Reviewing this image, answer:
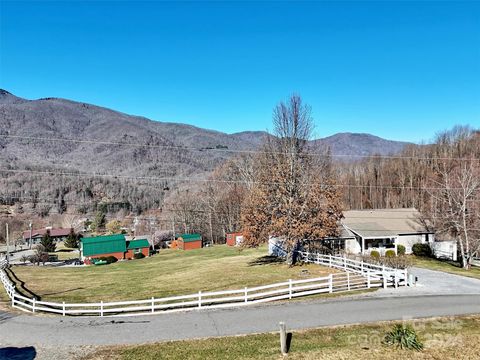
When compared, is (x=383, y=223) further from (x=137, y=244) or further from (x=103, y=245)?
(x=103, y=245)

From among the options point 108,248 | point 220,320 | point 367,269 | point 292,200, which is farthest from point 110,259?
point 220,320

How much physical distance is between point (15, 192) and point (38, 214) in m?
30.4

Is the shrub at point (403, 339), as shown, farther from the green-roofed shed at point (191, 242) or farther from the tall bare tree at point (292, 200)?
the green-roofed shed at point (191, 242)

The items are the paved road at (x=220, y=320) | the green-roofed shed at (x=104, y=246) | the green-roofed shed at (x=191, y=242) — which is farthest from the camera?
the green-roofed shed at (x=191, y=242)

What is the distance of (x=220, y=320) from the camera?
17.4 meters

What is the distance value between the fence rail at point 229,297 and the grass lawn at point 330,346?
186 inches

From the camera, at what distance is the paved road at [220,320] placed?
15.8 meters

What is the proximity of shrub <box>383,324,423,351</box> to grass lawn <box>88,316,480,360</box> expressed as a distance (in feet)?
0.83

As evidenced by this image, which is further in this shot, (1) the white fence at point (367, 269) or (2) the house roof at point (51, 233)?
(2) the house roof at point (51, 233)

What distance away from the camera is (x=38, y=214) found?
157 meters

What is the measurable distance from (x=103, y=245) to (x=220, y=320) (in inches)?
1961

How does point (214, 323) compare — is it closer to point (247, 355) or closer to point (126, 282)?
point (247, 355)

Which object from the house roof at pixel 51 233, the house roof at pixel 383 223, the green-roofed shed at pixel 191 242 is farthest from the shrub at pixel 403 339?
the house roof at pixel 51 233

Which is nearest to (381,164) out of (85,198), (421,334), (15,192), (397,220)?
(397,220)
